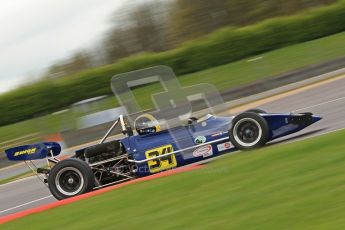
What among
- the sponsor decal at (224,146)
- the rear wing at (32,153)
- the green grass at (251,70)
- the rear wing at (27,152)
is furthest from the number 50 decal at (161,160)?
the green grass at (251,70)

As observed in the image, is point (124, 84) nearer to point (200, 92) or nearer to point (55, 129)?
point (200, 92)

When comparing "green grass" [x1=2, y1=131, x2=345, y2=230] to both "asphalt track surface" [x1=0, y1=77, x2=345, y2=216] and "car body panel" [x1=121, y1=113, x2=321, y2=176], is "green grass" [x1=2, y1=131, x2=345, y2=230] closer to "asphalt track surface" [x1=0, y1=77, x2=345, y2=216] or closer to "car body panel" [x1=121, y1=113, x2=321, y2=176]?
"car body panel" [x1=121, y1=113, x2=321, y2=176]

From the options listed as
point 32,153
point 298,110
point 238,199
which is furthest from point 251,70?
point 238,199

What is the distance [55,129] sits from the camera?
24.2 m

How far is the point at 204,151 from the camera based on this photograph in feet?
32.9

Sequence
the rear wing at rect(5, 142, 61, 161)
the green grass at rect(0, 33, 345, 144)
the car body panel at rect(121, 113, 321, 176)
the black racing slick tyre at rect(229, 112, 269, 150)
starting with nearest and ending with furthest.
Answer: the black racing slick tyre at rect(229, 112, 269, 150) → the car body panel at rect(121, 113, 321, 176) → the rear wing at rect(5, 142, 61, 161) → the green grass at rect(0, 33, 345, 144)

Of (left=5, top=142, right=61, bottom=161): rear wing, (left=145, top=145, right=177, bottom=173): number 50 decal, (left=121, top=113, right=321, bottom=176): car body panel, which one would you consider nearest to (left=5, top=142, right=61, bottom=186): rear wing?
(left=5, top=142, right=61, bottom=161): rear wing

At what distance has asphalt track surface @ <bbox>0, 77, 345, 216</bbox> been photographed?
453 inches

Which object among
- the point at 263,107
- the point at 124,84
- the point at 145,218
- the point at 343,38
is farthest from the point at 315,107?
the point at 343,38

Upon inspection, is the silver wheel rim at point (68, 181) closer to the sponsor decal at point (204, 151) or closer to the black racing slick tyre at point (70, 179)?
the black racing slick tyre at point (70, 179)

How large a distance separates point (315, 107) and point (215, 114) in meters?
6.64

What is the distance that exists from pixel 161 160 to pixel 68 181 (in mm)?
1422

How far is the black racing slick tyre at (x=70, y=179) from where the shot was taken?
10023 mm

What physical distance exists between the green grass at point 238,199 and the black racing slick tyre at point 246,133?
1.13m
